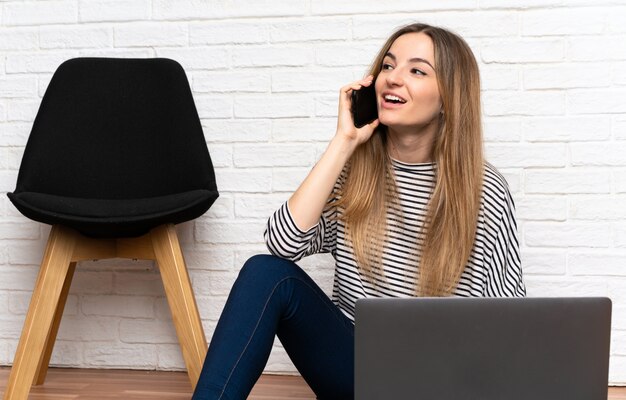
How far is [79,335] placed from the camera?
2633 millimetres

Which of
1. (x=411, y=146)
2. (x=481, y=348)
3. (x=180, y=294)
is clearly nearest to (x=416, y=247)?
(x=411, y=146)

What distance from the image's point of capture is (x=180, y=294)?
2.17m

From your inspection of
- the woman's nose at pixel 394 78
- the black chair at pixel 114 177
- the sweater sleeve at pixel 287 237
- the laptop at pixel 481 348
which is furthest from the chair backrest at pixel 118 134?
the laptop at pixel 481 348

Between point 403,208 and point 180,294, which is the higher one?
point 403,208

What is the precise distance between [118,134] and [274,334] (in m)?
1.08

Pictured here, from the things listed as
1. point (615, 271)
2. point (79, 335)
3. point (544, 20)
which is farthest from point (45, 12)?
point (615, 271)

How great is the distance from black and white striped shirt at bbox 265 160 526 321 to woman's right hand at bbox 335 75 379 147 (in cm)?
11

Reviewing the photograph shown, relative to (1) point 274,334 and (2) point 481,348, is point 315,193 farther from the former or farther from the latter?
(2) point 481,348

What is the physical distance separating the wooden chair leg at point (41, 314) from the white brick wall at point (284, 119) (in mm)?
499

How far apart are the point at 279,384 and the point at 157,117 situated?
84cm

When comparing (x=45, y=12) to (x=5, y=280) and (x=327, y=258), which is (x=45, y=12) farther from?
(x=327, y=258)

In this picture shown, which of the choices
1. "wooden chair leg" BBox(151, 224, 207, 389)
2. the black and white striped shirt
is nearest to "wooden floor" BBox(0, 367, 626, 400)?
"wooden chair leg" BBox(151, 224, 207, 389)

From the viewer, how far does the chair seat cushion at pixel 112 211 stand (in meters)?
2.02

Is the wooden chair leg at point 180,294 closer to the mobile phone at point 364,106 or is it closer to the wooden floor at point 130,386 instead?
the wooden floor at point 130,386
